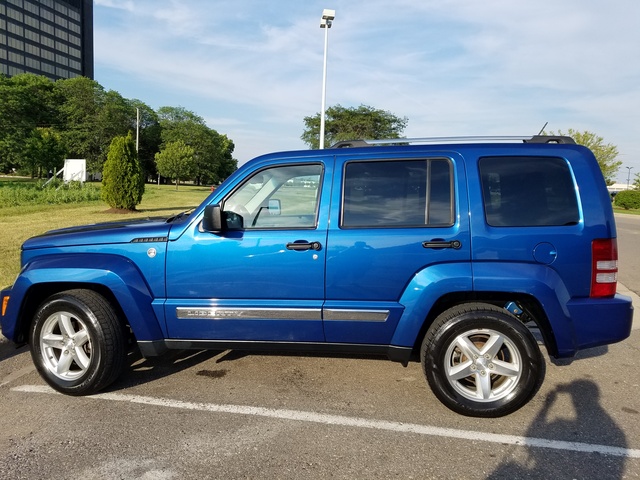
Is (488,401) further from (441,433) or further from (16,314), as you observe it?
(16,314)

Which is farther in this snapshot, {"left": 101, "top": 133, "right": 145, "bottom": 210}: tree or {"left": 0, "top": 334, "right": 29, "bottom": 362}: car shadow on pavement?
{"left": 101, "top": 133, "right": 145, "bottom": 210}: tree

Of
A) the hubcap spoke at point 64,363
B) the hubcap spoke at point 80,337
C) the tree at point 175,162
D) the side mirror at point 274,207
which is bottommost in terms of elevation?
the hubcap spoke at point 64,363

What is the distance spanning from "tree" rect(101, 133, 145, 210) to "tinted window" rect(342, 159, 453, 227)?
55.2ft

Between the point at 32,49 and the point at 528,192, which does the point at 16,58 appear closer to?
the point at 32,49

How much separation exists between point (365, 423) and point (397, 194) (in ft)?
5.25

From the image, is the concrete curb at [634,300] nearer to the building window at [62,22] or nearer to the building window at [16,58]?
the building window at [16,58]

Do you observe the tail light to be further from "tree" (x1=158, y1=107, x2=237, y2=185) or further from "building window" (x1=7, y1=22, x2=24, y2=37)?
"building window" (x1=7, y1=22, x2=24, y2=37)

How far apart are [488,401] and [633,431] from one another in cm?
93

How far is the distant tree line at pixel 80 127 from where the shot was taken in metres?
45.2

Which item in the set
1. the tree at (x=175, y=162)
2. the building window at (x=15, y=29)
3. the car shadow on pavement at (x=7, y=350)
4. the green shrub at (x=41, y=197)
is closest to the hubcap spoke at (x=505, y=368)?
the car shadow on pavement at (x=7, y=350)

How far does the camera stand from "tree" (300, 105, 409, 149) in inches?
1721

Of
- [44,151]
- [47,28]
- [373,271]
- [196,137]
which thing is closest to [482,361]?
[373,271]

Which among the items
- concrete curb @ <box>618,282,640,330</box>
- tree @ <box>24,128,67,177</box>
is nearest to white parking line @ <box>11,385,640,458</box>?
concrete curb @ <box>618,282,640,330</box>

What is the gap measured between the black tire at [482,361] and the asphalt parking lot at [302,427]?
15 centimetres
